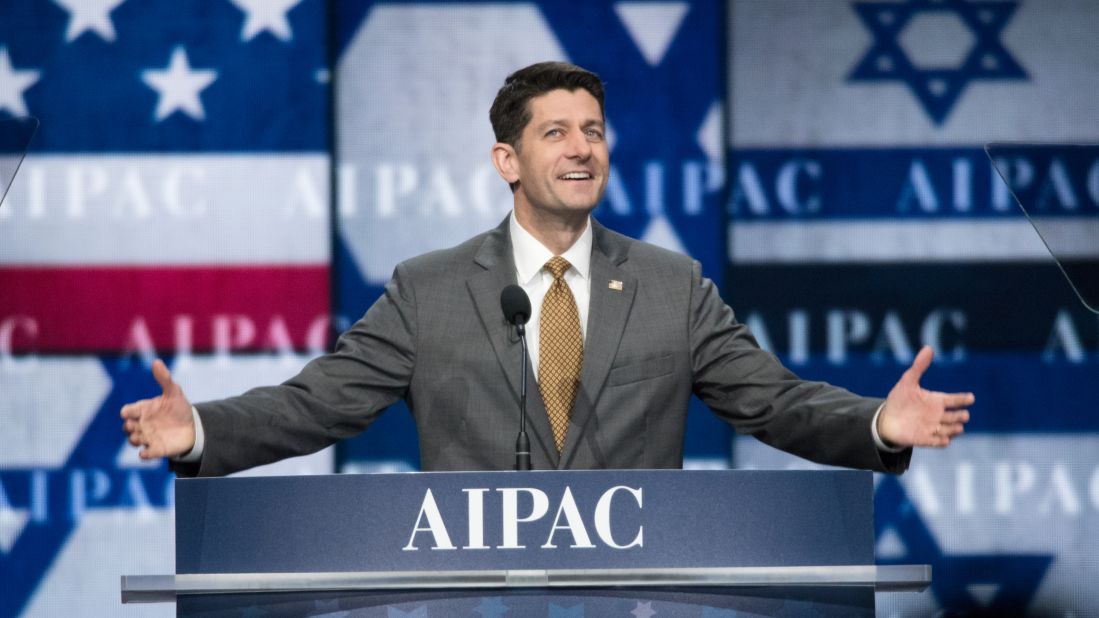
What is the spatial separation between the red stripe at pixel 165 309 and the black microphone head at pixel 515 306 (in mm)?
2089

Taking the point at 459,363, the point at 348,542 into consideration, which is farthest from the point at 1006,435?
the point at 348,542

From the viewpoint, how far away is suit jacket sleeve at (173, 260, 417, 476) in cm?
213

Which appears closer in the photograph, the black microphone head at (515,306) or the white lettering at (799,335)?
the black microphone head at (515,306)

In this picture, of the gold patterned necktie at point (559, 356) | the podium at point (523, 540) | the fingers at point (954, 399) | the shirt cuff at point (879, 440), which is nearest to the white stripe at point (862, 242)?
the gold patterned necktie at point (559, 356)

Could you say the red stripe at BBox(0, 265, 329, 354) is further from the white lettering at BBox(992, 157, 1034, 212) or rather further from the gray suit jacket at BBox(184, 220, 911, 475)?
the white lettering at BBox(992, 157, 1034, 212)

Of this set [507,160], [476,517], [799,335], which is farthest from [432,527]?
[799,335]

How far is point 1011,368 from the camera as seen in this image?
13.4 feet

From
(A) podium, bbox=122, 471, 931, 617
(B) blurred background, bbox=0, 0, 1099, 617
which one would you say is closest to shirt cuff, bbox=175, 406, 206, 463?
(A) podium, bbox=122, 471, 931, 617

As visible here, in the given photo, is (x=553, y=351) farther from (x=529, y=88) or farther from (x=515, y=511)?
(x=515, y=511)

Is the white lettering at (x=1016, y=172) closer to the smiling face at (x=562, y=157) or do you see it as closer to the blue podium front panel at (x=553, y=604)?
the smiling face at (x=562, y=157)

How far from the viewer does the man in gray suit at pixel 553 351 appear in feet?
7.53

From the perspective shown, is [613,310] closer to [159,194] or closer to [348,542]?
[348,542]

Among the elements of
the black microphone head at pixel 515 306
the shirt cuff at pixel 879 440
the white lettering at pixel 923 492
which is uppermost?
the black microphone head at pixel 515 306

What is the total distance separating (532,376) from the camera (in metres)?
2.33
